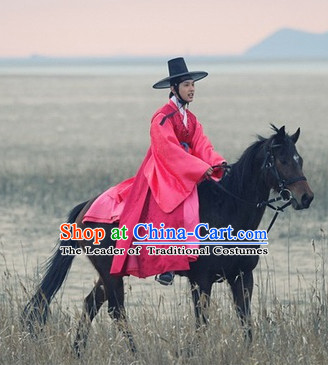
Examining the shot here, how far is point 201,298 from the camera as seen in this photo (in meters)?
6.58

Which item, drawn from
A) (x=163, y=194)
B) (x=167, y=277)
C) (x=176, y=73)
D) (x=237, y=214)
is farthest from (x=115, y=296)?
(x=176, y=73)

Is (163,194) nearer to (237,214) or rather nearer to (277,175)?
(237,214)

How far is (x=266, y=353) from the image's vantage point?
21.4 feet

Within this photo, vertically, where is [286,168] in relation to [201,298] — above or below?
above

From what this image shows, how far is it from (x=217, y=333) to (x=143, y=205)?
104cm

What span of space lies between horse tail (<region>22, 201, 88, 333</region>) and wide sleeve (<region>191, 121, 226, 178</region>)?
35.6 inches

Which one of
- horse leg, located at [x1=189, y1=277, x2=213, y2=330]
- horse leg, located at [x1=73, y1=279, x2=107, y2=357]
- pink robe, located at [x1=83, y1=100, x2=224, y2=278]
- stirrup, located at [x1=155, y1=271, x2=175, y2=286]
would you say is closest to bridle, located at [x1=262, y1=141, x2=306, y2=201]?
pink robe, located at [x1=83, y1=100, x2=224, y2=278]

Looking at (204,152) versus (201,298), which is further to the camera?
(204,152)

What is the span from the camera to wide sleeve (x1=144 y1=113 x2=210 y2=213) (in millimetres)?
6992

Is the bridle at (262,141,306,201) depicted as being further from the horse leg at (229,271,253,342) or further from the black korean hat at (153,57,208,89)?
the black korean hat at (153,57,208,89)

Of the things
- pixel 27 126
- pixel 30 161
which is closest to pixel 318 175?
pixel 30 161

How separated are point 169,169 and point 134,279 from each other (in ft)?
13.2

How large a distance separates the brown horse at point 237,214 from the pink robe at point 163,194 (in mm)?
99

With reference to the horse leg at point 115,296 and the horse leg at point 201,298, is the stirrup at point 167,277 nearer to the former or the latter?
the horse leg at point 201,298
